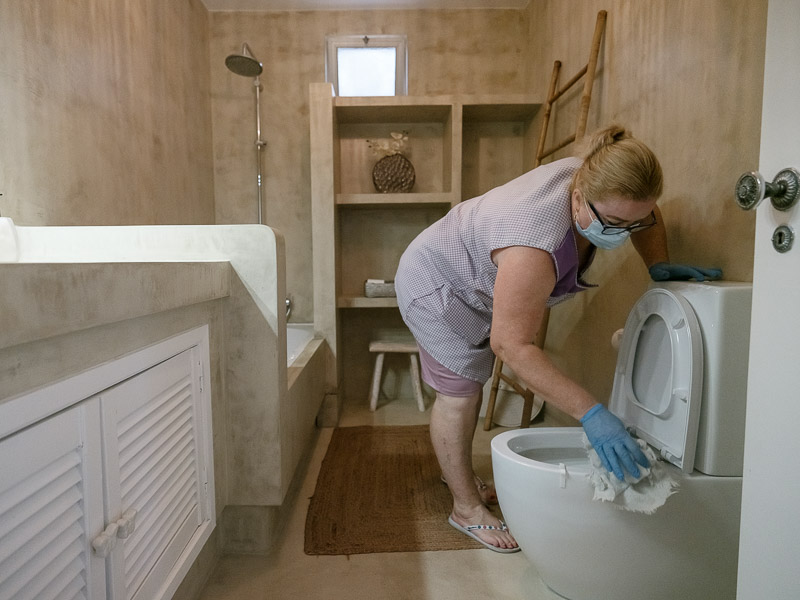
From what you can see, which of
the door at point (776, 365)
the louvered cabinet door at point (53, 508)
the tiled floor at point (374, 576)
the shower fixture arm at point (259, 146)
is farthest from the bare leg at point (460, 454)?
the shower fixture arm at point (259, 146)

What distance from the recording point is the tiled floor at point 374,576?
115 cm

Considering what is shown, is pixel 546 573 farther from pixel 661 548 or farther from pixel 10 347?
pixel 10 347

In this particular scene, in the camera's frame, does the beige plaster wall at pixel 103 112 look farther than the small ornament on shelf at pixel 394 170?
No

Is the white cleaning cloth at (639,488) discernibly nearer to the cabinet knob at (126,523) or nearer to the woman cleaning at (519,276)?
the woman cleaning at (519,276)

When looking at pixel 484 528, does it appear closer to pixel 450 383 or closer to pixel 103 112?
pixel 450 383

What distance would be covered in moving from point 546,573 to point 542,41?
93.6 inches

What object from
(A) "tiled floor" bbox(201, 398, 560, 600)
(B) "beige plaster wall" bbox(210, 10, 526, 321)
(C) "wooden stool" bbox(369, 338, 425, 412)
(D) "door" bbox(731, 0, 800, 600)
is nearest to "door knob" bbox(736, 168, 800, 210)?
(D) "door" bbox(731, 0, 800, 600)

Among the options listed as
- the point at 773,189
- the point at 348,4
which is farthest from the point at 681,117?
the point at 348,4

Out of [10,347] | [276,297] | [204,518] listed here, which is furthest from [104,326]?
[204,518]

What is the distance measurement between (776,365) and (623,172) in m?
0.47

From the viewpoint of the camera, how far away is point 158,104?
6.93 feet

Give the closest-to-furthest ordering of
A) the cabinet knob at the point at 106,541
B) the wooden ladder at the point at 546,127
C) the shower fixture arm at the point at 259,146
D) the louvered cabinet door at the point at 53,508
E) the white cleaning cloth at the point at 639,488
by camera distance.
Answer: the louvered cabinet door at the point at 53,508 < the cabinet knob at the point at 106,541 < the white cleaning cloth at the point at 639,488 < the wooden ladder at the point at 546,127 < the shower fixture arm at the point at 259,146

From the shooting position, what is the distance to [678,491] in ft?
2.95

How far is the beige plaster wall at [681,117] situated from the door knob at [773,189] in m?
0.50
